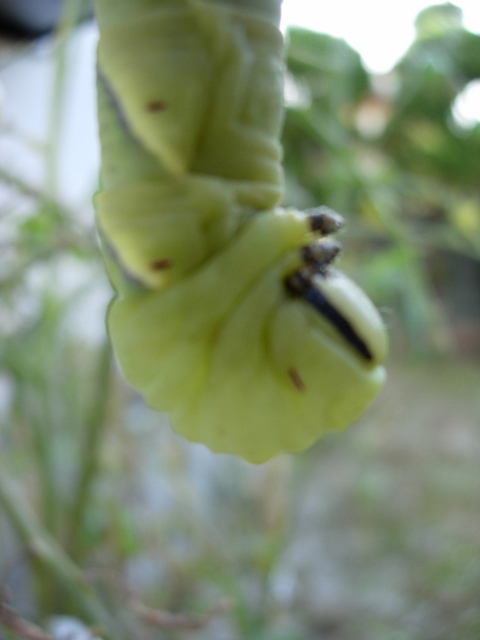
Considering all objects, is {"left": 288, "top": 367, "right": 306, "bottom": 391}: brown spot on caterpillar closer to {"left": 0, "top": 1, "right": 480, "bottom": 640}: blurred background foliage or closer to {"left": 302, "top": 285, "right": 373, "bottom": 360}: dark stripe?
{"left": 302, "top": 285, "right": 373, "bottom": 360}: dark stripe

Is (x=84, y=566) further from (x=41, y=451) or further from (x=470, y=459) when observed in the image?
(x=470, y=459)

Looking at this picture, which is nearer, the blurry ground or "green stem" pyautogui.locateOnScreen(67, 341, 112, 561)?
"green stem" pyautogui.locateOnScreen(67, 341, 112, 561)

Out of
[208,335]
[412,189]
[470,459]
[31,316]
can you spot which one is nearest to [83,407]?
[31,316]

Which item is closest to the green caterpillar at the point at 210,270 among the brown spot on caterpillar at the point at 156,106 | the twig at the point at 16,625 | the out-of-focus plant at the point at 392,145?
the brown spot on caterpillar at the point at 156,106

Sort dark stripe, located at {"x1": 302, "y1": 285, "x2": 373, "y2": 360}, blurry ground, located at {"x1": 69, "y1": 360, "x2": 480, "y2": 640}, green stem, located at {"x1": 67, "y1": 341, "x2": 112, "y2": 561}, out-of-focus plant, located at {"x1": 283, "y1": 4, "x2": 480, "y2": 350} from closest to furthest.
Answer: dark stripe, located at {"x1": 302, "y1": 285, "x2": 373, "y2": 360}
green stem, located at {"x1": 67, "y1": 341, "x2": 112, "y2": 561}
out-of-focus plant, located at {"x1": 283, "y1": 4, "x2": 480, "y2": 350}
blurry ground, located at {"x1": 69, "y1": 360, "x2": 480, "y2": 640}

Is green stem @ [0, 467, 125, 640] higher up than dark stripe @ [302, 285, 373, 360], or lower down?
lower down

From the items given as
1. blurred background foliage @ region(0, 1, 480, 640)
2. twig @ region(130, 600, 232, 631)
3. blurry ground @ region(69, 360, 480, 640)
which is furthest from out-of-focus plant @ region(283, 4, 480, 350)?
twig @ region(130, 600, 232, 631)

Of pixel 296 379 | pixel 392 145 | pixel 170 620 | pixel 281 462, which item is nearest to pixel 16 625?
pixel 170 620
